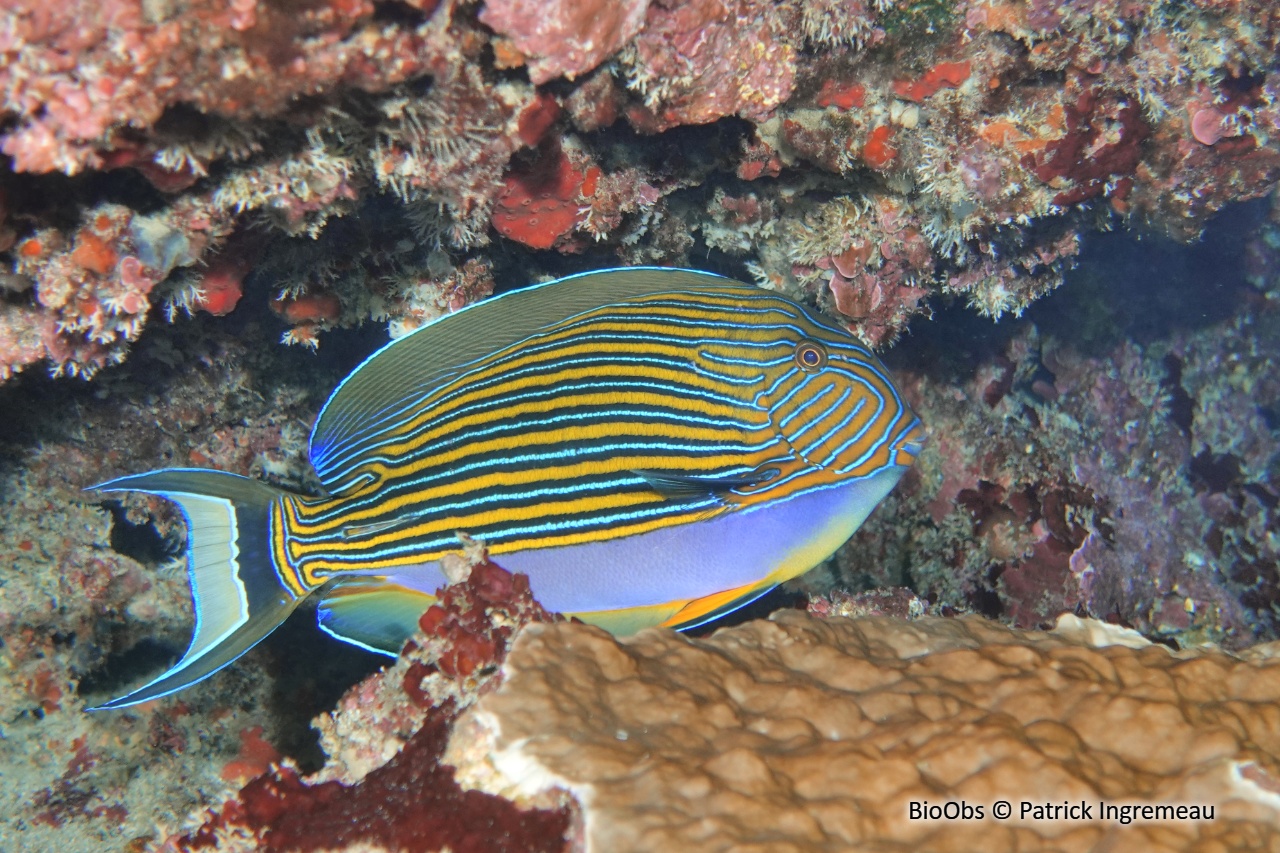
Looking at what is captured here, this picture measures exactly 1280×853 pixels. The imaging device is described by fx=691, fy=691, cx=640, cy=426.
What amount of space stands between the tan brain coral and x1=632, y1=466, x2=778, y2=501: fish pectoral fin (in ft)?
1.89

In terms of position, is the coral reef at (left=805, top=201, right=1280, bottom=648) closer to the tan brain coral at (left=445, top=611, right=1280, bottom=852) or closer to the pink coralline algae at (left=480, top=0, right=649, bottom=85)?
the tan brain coral at (left=445, top=611, right=1280, bottom=852)

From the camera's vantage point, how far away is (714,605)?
290 cm

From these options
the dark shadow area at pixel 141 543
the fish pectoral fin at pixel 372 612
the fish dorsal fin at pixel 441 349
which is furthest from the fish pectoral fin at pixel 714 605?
the dark shadow area at pixel 141 543

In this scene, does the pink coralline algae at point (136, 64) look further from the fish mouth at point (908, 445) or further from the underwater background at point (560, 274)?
the fish mouth at point (908, 445)

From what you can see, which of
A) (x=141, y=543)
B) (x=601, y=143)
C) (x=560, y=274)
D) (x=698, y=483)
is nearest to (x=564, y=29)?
(x=601, y=143)

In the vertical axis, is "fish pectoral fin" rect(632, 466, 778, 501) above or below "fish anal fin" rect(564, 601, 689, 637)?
above

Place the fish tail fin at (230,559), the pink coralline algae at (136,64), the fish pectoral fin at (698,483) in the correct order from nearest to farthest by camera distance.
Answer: the pink coralline algae at (136,64) → the fish tail fin at (230,559) → the fish pectoral fin at (698,483)

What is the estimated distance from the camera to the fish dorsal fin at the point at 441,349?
2.99 metres

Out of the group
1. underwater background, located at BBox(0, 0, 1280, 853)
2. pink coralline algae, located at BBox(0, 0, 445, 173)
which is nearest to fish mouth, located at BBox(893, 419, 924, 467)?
underwater background, located at BBox(0, 0, 1280, 853)

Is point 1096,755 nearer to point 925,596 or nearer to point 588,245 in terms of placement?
point 925,596

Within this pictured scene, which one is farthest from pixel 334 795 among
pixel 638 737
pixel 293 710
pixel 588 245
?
pixel 588 245

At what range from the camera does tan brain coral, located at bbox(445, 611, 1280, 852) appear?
6.35 ft

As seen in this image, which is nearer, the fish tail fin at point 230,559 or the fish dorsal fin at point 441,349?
the fish tail fin at point 230,559

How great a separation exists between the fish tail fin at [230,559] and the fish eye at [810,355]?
2223 millimetres
